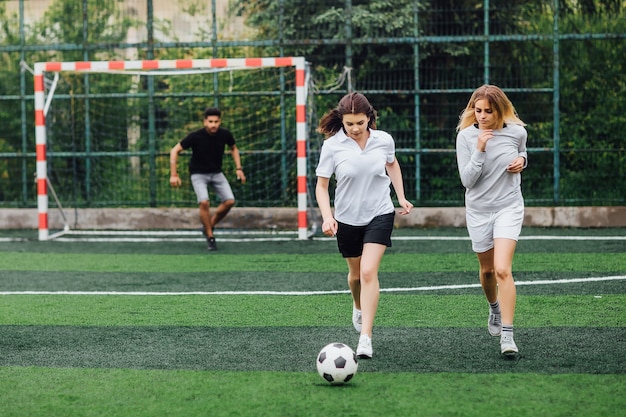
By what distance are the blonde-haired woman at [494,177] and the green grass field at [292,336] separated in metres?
0.58

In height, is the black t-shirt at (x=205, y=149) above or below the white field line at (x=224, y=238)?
above

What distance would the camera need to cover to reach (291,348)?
7.51 meters

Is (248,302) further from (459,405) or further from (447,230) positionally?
(447,230)

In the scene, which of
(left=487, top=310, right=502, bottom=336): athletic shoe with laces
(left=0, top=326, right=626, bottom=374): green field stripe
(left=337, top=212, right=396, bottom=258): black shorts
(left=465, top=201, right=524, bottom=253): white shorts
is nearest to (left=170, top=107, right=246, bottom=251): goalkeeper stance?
(left=0, top=326, right=626, bottom=374): green field stripe

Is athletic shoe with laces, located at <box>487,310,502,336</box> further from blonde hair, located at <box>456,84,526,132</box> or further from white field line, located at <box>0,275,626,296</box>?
white field line, located at <box>0,275,626,296</box>

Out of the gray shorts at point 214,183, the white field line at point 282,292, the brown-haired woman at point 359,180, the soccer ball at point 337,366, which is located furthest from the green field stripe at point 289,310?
the gray shorts at point 214,183

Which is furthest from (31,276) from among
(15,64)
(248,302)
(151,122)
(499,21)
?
(499,21)

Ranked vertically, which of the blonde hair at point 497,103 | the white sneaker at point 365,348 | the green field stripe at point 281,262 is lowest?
the green field stripe at point 281,262

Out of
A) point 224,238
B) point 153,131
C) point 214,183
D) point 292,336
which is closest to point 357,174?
point 292,336

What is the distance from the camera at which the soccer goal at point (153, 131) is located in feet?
55.1

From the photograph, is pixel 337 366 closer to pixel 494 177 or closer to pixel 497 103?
pixel 494 177

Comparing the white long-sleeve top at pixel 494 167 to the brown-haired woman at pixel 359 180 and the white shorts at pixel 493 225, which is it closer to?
the white shorts at pixel 493 225

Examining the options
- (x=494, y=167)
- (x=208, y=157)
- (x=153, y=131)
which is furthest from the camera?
(x=153, y=131)

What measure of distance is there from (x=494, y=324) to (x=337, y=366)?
6.10 feet
